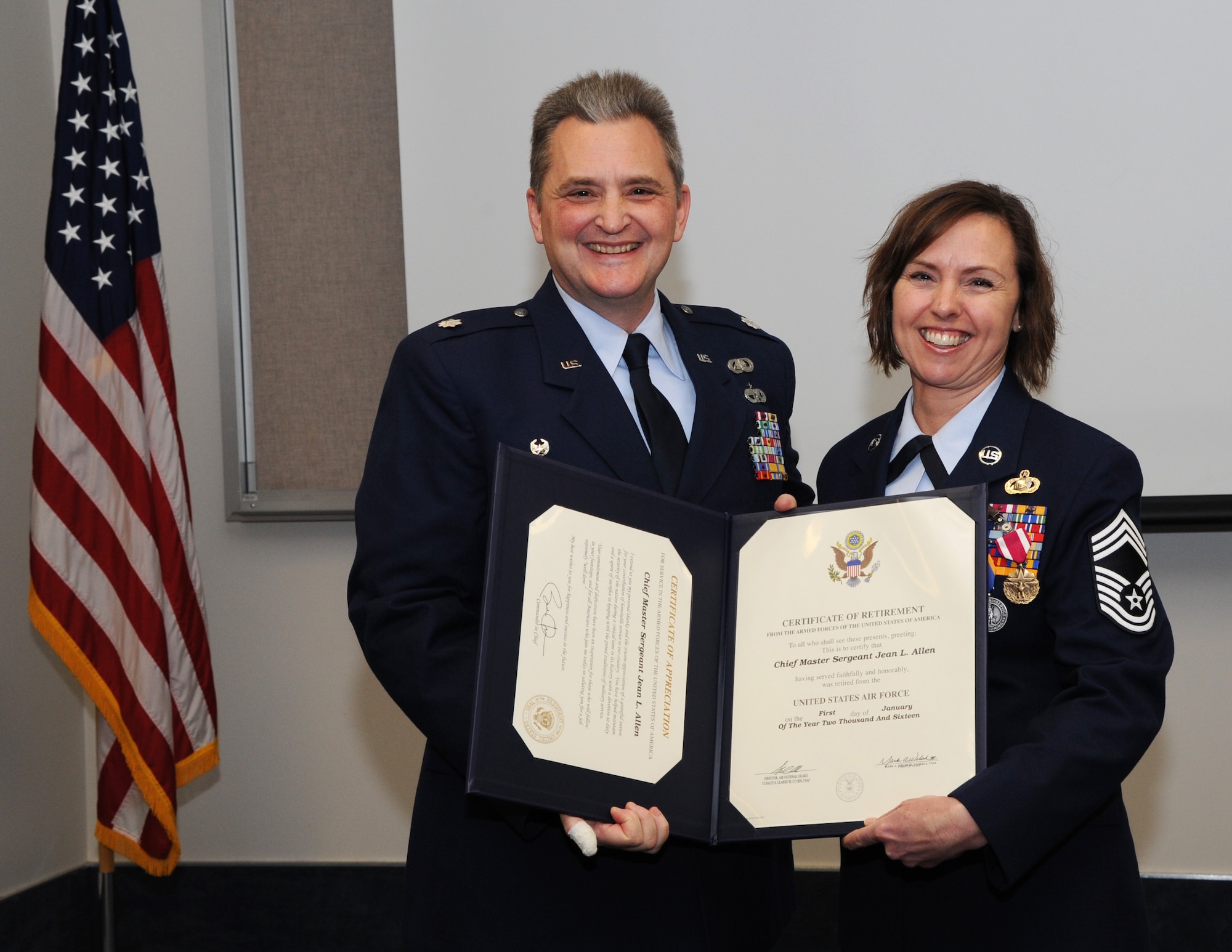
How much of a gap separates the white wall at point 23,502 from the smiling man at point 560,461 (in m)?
1.88

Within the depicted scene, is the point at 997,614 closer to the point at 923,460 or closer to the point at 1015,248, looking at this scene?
the point at 923,460

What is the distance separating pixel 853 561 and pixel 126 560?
2.13 metres

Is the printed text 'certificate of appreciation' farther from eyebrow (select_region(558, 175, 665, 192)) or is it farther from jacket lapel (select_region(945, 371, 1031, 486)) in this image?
eyebrow (select_region(558, 175, 665, 192))

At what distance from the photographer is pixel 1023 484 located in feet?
5.09

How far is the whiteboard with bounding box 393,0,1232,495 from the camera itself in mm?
2697

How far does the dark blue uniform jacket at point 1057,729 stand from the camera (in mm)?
1409

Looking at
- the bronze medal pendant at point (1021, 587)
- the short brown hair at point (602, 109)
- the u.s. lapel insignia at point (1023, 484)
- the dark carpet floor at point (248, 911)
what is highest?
the short brown hair at point (602, 109)

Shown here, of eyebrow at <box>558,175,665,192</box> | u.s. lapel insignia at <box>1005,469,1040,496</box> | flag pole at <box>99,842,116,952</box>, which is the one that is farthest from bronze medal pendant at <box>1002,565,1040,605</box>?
flag pole at <box>99,842,116,952</box>

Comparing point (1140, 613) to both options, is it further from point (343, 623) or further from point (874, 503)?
point (343, 623)

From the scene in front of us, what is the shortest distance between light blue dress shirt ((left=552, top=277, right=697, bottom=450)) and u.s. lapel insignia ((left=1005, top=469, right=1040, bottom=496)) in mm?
473

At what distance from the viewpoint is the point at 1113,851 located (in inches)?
61.3
